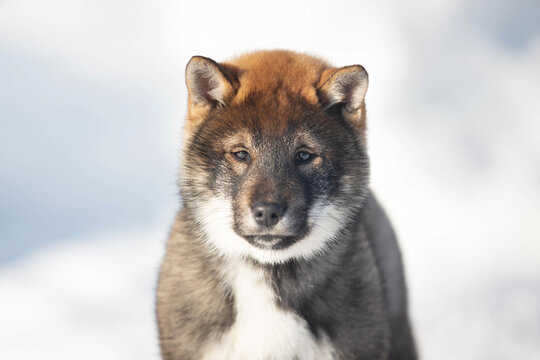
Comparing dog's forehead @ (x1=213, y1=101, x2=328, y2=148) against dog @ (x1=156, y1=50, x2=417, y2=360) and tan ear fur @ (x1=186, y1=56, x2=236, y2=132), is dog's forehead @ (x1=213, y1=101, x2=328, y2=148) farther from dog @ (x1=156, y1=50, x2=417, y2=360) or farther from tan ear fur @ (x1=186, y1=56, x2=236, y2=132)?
tan ear fur @ (x1=186, y1=56, x2=236, y2=132)

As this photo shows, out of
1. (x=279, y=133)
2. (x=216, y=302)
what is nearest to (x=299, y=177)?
(x=279, y=133)

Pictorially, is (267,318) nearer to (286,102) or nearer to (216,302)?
(216,302)

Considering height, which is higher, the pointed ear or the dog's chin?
the pointed ear

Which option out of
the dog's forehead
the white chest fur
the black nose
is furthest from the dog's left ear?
the white chest fur

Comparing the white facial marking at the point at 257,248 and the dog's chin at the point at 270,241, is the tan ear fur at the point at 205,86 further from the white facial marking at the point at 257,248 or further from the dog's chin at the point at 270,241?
the dog's chin at the point at 270,241

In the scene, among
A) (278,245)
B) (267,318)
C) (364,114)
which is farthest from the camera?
(364,114)

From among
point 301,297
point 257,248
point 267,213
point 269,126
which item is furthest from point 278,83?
point 301,297

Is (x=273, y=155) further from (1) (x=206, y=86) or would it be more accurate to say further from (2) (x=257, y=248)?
(1) (x=206, y=86)
